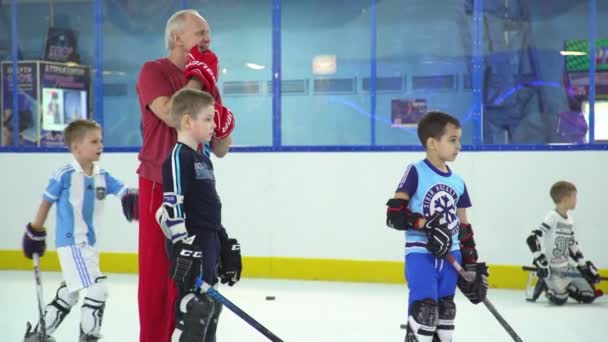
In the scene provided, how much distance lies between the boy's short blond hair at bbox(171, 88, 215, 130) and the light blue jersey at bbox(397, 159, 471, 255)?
86 centimetres

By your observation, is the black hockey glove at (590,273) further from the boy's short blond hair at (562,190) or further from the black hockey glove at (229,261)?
the black hockey glove at (229,261)

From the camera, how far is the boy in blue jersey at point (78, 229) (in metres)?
3.77

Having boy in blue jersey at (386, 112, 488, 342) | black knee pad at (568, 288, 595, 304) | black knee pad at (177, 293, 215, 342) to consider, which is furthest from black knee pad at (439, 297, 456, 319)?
black knee pad at (568, 288, 595, 304)

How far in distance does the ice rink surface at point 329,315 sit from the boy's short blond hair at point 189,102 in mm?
1924

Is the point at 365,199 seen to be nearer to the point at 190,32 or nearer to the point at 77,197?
the point at 77,197

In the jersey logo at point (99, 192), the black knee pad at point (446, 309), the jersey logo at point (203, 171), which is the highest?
the jersey logo at point (203, 171)

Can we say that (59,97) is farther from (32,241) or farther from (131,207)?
(131,207)

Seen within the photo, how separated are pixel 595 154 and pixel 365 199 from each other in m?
1.69

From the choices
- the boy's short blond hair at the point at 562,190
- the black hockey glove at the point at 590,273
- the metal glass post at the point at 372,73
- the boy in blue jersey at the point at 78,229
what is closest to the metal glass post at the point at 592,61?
the boy's short blond hair at the point at 562,190

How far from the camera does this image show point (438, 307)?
3.22 m

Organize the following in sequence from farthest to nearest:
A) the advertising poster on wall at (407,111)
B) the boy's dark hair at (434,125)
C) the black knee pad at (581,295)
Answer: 1. the advertising poster on wall at (407,111)
2. the black knee pad at (581,295)
3. the boy's dark hair at (434,125)

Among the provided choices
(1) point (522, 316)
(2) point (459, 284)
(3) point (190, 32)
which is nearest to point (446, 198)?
(2) point (459, 284)

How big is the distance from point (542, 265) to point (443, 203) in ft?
8.82

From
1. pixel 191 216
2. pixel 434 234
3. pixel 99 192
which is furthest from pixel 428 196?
pixel 99 192
